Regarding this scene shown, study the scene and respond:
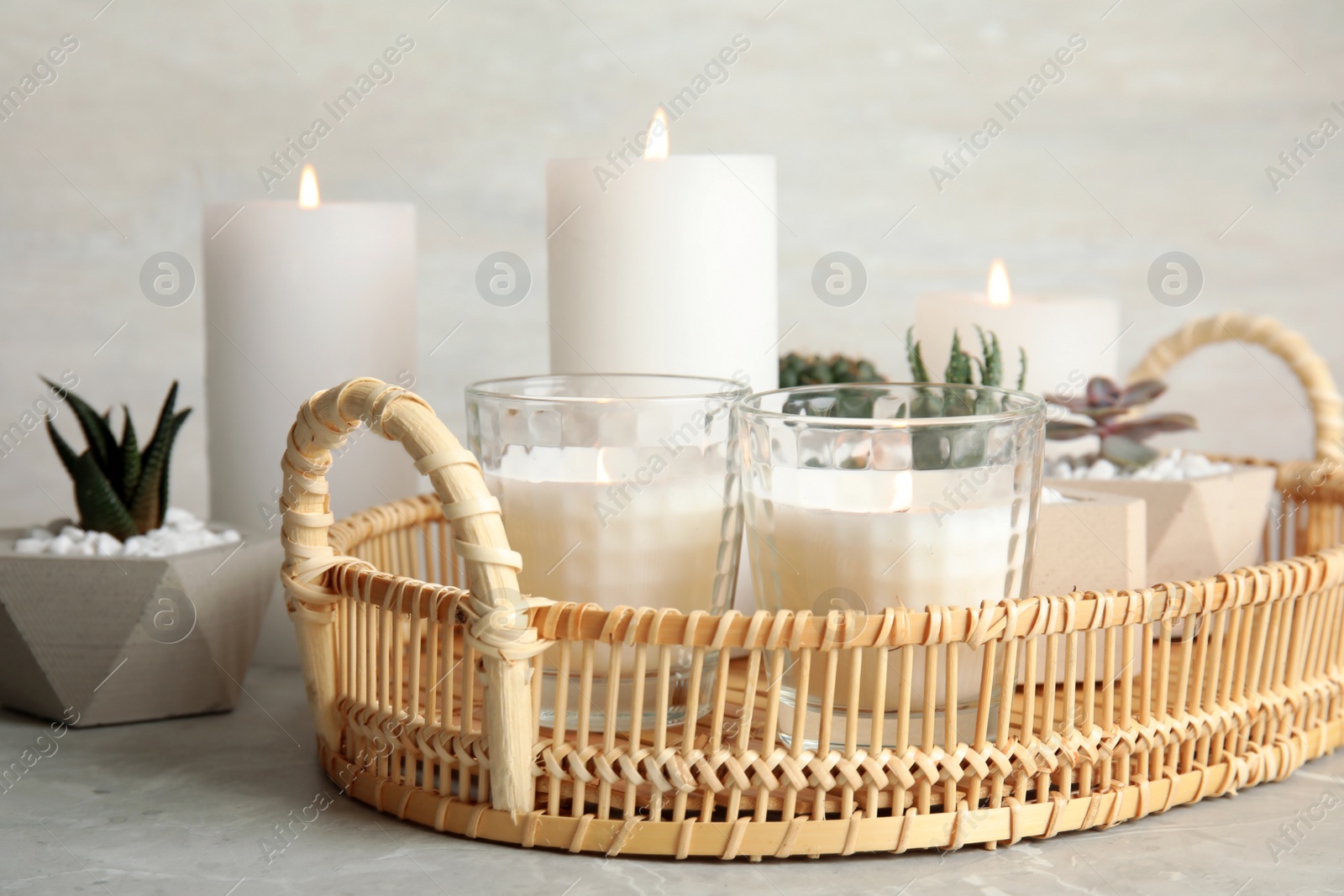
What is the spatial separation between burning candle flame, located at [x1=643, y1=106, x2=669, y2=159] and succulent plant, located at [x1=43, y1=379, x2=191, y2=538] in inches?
10.0

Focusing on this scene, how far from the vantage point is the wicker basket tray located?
457 millimetres

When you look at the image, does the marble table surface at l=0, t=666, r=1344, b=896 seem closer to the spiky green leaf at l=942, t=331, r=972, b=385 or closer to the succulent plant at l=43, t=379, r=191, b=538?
the succulent plant at l=43, t=379, r=191, b=538

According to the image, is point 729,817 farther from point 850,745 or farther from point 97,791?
point 97,791

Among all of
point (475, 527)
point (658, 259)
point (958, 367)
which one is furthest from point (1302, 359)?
point (475, 527)

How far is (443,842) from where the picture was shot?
49cm

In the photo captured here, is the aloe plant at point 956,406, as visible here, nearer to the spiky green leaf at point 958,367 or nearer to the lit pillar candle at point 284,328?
the spiky green leaf at point 958,367

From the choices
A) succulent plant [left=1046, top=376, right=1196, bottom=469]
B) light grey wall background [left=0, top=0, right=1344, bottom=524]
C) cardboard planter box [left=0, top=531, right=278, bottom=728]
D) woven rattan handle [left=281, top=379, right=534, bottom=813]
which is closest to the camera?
woven rattan handle [left=281, top=379, right=534, bottom=813]

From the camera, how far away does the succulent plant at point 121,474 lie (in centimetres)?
64

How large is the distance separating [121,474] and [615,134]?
2.23ft

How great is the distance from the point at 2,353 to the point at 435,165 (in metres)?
0.43

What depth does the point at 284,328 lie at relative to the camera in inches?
29.3

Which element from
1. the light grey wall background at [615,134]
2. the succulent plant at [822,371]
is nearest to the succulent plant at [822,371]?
the succulent plant at [822,371]

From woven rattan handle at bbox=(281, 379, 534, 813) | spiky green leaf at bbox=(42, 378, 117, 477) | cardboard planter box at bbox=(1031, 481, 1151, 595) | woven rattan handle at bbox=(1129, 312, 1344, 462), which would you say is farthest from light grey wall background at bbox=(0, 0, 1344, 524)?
woven rattan handle at bbox=(281, 379, 534, 813)

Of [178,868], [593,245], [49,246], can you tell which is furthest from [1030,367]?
[49,246]
